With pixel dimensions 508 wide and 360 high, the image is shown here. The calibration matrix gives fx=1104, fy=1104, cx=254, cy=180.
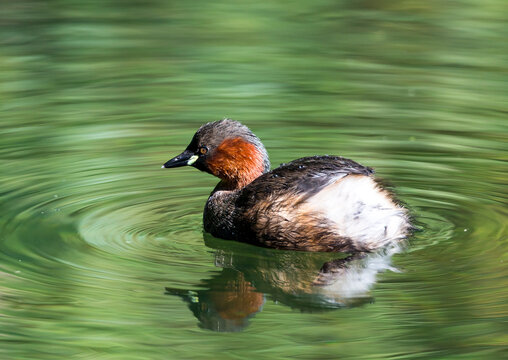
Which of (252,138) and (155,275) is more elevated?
(252,138)

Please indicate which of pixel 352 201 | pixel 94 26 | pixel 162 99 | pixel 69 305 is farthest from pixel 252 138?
pixel 94 26

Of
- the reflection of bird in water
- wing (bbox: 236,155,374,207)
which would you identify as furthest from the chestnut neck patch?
the reflection of bird in water

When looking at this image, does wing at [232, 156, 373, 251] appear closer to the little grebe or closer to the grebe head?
the little grebe

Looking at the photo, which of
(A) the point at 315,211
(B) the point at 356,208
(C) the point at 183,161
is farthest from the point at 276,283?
(C) the point at 183,161

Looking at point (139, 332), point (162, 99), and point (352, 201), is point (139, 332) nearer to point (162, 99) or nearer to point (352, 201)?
point (352, 201)

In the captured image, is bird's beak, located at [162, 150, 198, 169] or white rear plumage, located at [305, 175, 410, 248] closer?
white rear plumage, located at [305, 175, 410, 248]

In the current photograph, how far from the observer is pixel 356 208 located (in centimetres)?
636

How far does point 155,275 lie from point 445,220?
194 centimetres

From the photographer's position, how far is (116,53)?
11469mm

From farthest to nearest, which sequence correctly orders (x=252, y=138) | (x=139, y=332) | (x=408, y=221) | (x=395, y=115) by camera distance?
(x=395, y=115) → (x=252, y=138) → (x=408, y=221) → (x=139, y=332)

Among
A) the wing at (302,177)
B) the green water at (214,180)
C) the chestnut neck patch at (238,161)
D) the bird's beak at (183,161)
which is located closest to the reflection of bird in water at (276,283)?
the green water at (214,180)

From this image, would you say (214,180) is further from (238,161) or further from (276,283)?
(276,283)

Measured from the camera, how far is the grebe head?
7219mm

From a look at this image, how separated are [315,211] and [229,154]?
103 cm
